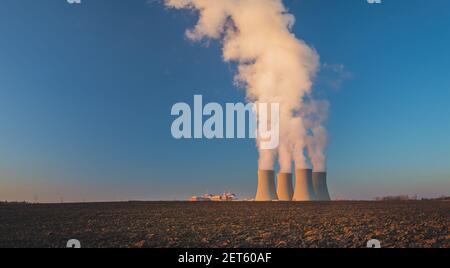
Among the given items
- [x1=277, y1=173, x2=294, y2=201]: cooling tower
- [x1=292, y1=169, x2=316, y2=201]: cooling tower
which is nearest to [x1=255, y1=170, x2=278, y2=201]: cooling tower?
[x1=277, y1=173, x2=294, y2=201]: cooling tower

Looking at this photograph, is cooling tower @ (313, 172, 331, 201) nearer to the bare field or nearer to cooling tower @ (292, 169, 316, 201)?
cooling tower @ (292, 169, 316, 201)

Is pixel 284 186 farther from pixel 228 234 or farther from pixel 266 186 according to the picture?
pixel 228 234

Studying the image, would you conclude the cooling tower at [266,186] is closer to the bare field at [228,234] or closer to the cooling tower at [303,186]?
the cooling tower at [303,186]

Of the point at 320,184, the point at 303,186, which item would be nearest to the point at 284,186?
the point at 303,186

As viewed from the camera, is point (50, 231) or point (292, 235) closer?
point (292, 235)
